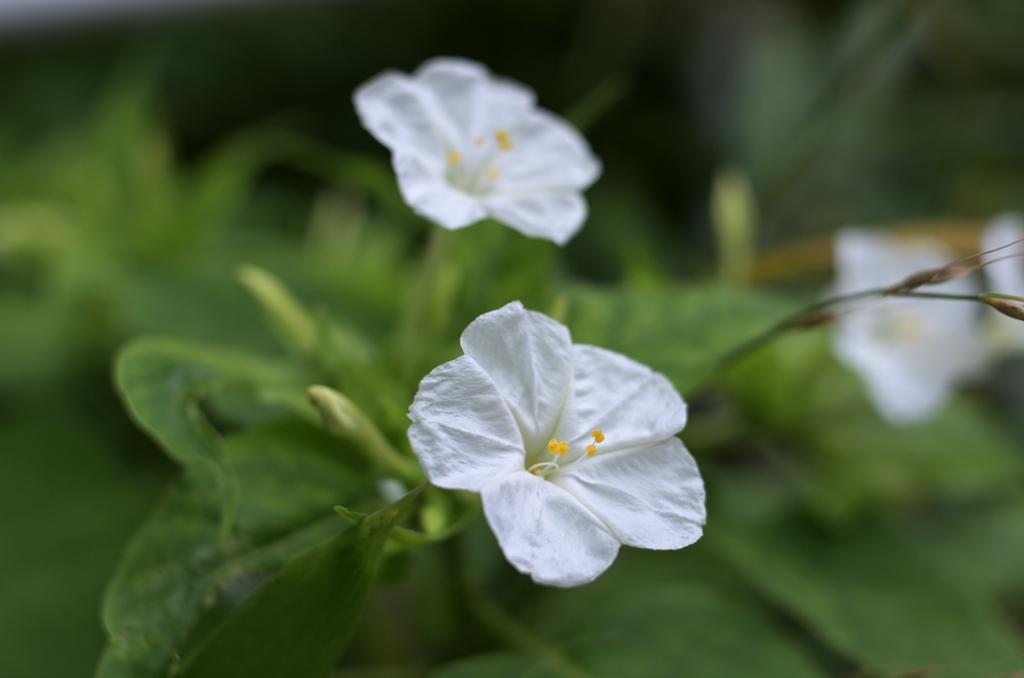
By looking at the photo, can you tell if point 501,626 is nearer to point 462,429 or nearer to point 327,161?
point 462,429

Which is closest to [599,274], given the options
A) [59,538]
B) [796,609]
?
[796,609]

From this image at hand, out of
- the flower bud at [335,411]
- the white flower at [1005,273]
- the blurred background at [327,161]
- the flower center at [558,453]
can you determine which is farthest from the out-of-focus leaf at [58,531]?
the white flower at [1005,273]

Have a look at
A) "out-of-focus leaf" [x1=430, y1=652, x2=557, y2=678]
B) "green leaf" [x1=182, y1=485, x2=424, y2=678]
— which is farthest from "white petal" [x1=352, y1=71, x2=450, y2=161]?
"out-of-focus leaf" [x1=430, y1=652, x2=557, y2=678]

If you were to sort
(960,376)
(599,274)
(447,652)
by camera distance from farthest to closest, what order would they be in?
(599,274) < (960,376) < (447,652)

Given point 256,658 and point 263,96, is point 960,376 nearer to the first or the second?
point 256,658

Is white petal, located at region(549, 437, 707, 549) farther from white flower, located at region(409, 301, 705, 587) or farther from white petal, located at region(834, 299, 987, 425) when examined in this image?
white petal, located at region(834, 299, 987, 425)

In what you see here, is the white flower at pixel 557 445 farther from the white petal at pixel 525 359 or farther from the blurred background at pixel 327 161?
the blurred background at pixel 327 161

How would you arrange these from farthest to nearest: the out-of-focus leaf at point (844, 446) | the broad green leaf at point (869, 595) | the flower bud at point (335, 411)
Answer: the out-of-focus leaf at point (844, 446)
the broad green leaf at point (869, 595)
the flower bud at point (335, 411)
